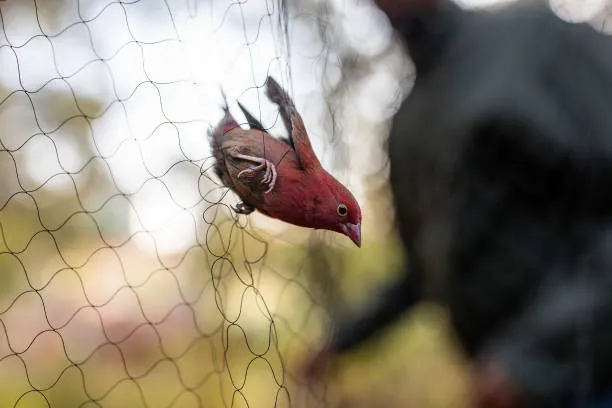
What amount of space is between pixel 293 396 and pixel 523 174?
0.24 metres

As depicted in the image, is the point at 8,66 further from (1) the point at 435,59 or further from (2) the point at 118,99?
(1) the point at 435,59

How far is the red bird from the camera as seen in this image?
224 mm

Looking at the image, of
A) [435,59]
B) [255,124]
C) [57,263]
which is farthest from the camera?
[435,59]

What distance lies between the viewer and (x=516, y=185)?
49 cm

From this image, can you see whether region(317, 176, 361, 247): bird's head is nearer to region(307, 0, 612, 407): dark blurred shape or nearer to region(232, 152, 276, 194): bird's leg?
region(232, 152, 276, 194): bird's leg

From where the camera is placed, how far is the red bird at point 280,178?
0.22m

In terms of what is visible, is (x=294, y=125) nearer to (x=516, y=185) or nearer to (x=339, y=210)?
(x=339, y=210)

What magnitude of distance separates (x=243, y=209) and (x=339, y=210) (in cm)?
4

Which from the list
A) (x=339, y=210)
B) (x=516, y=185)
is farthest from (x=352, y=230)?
(x=516, y=185)

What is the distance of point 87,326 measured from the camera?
46cm

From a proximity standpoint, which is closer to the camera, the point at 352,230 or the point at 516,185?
the point at 352,230

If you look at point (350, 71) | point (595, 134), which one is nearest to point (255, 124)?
point (350, 71)

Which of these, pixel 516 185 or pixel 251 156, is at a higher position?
pixel 251 156

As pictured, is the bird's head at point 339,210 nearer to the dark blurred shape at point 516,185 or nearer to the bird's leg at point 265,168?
the bird's leg at point 265,168
